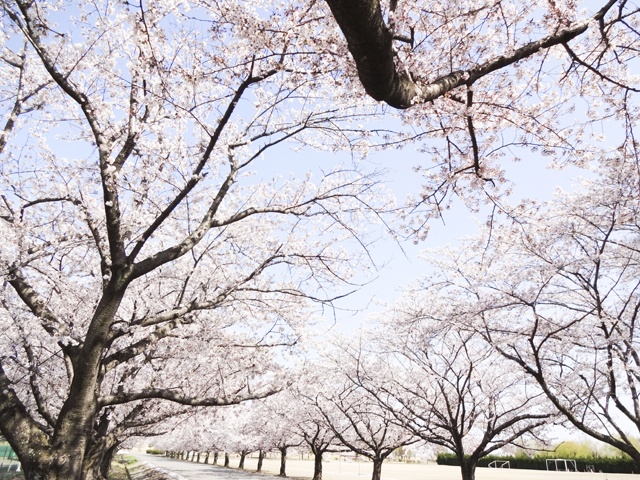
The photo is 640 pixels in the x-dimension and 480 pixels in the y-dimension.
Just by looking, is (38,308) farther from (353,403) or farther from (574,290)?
(353,403)

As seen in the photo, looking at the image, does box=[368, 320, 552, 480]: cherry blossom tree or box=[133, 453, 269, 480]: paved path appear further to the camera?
box=[133, 453, 269, 480]: paved path

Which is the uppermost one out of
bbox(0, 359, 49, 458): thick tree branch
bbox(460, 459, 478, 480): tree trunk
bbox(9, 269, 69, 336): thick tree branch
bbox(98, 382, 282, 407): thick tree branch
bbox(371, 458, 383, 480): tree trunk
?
bbox(9, 269, 69, 336): thick tree branch

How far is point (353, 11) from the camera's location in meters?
1.81

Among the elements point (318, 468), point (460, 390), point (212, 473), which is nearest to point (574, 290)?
point (460, 390)

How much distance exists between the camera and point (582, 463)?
42125 mm

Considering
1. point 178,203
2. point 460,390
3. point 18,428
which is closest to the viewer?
point 18,428

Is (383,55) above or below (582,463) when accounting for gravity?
above

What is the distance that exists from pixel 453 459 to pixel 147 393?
57.6m

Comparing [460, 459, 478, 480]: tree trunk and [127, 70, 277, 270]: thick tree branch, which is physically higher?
[127, 70, 277, 270]: thick tree branch

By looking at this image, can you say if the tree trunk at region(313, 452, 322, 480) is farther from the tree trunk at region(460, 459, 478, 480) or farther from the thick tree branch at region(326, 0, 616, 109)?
the thick tree branch at region(326, 0, 616, 109)

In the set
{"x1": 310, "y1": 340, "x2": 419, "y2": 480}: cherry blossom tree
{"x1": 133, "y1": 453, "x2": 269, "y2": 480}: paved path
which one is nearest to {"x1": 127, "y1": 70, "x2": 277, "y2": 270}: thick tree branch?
{"x1": 310, "y1": 340, "x2": 419, "y2": 480}: cherry blossom tree

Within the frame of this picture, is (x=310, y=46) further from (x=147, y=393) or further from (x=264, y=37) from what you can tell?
(x=147, y=393)

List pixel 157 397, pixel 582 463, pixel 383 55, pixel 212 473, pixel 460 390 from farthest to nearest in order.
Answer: pixel 582 463 < pixel 212 473 < pixel 460 390 < pixel 157 397 < pixel 383 55

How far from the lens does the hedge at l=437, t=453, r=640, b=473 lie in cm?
3688
